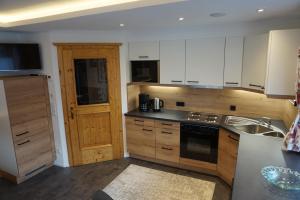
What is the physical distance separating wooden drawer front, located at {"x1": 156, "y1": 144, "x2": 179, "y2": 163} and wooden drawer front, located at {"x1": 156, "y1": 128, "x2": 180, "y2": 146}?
0.07 m

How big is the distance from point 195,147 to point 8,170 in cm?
299

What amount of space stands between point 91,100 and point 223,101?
7.51 feet

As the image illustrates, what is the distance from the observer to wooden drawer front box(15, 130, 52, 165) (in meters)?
3.22

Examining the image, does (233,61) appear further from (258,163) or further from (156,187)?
(156,187)

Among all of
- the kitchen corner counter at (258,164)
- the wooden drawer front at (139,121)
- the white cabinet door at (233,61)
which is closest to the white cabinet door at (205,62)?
the white cabinet door at (233,61)

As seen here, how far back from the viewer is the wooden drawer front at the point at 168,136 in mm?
3447

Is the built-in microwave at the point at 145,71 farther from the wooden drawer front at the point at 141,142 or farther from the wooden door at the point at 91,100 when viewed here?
the wooden drawer front at the point at 141,142

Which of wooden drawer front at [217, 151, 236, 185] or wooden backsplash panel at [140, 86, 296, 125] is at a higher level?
wooden backsplash panel at [140, 86, 296, 125]

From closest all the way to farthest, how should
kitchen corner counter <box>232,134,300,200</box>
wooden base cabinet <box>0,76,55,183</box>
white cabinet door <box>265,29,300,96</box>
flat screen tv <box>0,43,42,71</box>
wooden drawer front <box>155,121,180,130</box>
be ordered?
kitchen corner counter <box>232,134,300,200</box> < white cabinet door <box>265,29,300,96</box> < wooden base cabinet <box>0,76,55,183</box> < flat screen tv <box>0,43,42,71</box> < wooden drawer front <box>155,121,180,130</box>

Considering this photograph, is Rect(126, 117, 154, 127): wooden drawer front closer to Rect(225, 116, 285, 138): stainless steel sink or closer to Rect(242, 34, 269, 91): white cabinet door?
Rect(225, 116, 285, 138): stainless steel sink

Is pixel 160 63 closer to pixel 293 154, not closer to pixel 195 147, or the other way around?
pixel 195 147

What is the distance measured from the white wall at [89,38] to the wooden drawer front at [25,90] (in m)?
0.15

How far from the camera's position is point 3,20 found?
293 centimetres

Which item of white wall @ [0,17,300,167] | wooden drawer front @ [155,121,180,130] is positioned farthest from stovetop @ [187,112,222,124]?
white wall @ [0,17,300,167]
